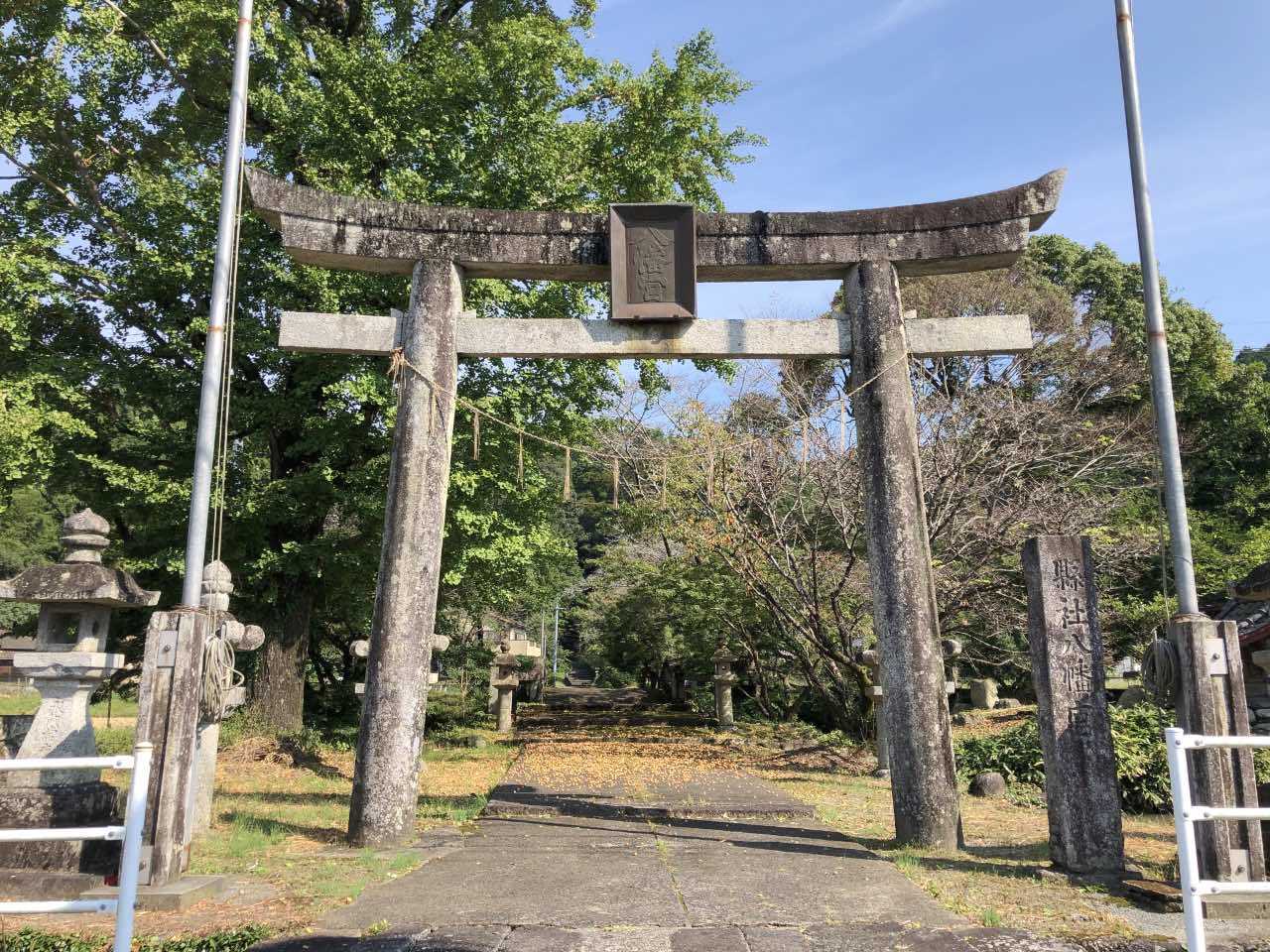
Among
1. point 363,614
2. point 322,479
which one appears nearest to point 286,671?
point 363,614

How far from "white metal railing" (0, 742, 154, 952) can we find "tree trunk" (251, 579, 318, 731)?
9166mm

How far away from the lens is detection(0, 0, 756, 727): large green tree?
10750 mm

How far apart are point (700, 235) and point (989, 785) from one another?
7.24 m

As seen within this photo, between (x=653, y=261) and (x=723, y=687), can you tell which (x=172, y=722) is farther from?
(x=723, y=687)

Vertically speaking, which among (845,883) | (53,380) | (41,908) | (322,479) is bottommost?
(845,883)

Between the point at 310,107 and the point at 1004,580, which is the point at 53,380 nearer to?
the point at 310,107

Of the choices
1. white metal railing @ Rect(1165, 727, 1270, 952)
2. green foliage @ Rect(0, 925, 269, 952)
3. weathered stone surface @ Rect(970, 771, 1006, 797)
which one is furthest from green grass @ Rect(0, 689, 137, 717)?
white metal railing @ Rect(1165, 727, 1270, 952)

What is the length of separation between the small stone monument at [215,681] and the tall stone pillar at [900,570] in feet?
16.0

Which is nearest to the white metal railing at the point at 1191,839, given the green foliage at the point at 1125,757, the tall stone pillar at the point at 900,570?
the tall stone pillar at the point at 900,570

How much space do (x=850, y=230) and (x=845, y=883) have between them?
5009 millimetres

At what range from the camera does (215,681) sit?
5672mm

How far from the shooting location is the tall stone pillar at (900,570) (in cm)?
595

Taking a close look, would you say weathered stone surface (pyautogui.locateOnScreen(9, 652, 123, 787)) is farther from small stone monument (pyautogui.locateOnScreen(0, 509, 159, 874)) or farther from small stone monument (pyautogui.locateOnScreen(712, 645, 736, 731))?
small stone monument (pyautogui.locateOnScreen(712, 645, 736, 731))

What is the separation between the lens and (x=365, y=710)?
6188 mm
